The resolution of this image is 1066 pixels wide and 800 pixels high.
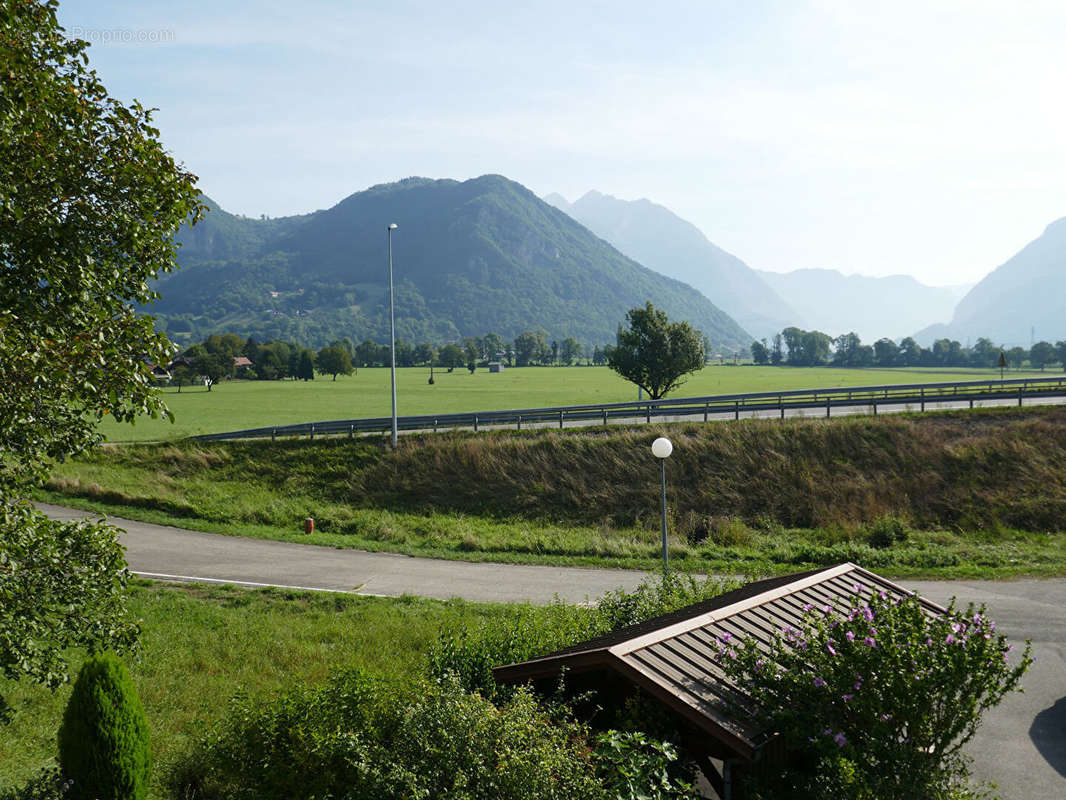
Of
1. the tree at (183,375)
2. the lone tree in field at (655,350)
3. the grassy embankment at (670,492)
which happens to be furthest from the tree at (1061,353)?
the tree at (183,375)

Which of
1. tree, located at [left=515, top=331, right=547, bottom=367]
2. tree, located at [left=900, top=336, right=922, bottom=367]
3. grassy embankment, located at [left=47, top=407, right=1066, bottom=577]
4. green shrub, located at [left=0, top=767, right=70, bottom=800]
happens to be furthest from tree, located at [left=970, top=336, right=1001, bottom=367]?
green shrub, located at [left=0, top=767, right=70, bottom=800]

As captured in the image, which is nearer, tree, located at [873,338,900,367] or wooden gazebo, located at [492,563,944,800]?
wooden gazebo, located at [492,563,944,800]

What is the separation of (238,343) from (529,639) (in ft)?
450

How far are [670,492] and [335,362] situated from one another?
8795cm

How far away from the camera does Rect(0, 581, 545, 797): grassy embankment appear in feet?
31.6

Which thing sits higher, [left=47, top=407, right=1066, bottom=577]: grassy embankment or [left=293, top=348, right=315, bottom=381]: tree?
[left=293, top=348, right=315, bottom=381]: tree

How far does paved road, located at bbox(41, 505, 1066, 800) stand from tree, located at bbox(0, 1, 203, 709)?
568cm

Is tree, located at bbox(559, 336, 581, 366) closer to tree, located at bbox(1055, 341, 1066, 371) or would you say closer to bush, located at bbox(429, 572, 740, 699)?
tree, located at bbox(1055, 341, 1066, 371)

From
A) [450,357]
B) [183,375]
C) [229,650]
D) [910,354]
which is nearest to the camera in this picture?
[229,650]

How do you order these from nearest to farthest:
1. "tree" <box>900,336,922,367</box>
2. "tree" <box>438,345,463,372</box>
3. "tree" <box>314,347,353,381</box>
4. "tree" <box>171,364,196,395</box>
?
1. "tree" <box>171,364,196,395</box>
2. "tree" <box>314,347,353,381</box>
3. "tree" <box>438,345,463,372</box>
4. "tree" <box>900,336,922,367</box>

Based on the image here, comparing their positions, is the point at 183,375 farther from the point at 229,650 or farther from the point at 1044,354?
the point at 1044,354

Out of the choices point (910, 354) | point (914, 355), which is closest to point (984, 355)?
point (914, 355)

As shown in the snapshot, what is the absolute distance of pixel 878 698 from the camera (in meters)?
5.59

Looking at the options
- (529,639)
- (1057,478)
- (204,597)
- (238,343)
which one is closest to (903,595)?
(529,639)
